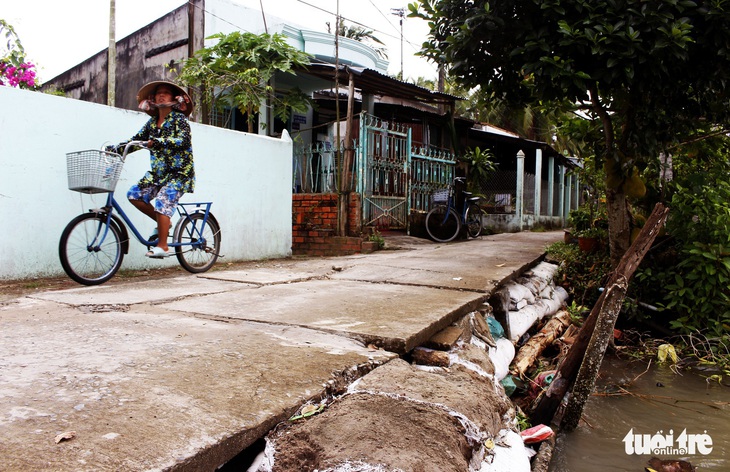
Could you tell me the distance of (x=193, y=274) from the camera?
438cm

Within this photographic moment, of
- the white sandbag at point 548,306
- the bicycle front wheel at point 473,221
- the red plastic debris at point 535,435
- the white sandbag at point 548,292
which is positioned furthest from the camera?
the bicycle front wheel at point 473,221

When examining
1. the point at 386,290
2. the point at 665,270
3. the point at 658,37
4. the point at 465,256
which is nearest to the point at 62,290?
the point at 386,290

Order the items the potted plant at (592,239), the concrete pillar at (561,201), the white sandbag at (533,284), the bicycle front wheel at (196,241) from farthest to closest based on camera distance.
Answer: the concrete pillar at (561,201) < the potted plant at (592,239) < the white sandbag at (533,284) < the bicycle front wheel at (196,241)

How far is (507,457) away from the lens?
168cm

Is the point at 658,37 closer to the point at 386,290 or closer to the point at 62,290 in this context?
the point at 386,290

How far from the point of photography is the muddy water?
2.50m

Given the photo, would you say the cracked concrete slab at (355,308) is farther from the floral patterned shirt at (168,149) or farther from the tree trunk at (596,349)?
the floral patterned shirt at (168,149)

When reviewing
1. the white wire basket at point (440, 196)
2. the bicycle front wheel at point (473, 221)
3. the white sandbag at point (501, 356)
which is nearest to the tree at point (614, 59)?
the white sandbag at point (501, 356)

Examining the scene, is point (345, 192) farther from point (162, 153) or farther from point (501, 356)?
point (501, 356)

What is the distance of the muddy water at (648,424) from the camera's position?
2.50 metres

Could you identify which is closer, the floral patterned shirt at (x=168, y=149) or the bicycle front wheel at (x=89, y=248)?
the bicycle front wheel at (x=89, y=248)

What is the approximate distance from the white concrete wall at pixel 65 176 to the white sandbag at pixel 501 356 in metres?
3.17

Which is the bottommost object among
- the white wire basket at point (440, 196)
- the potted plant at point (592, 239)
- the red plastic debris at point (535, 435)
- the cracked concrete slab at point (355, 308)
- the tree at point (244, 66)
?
the red plastic debris at point (535, 435)

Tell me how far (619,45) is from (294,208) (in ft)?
15.6
